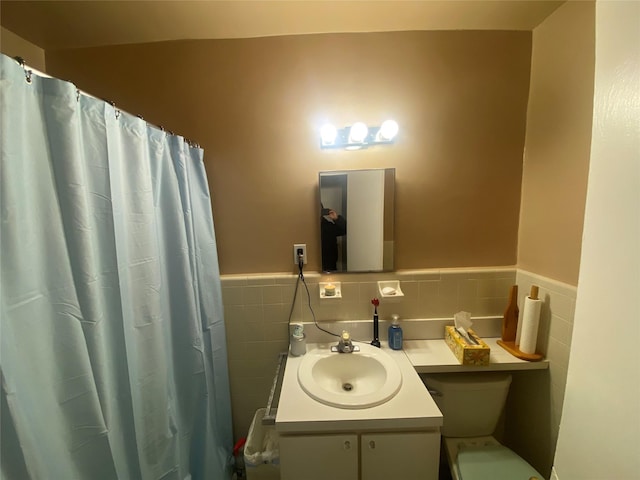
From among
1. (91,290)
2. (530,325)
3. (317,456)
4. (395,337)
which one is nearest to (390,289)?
(395,337)

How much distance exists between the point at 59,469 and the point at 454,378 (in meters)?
1.44

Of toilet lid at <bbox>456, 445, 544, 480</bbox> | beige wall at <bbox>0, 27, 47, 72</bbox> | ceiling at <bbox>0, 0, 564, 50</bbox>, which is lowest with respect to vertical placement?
toilet lid at <bbox>456, 445, 544, 480</bbox>

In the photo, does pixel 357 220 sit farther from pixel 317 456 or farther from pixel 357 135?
pixel 317 456

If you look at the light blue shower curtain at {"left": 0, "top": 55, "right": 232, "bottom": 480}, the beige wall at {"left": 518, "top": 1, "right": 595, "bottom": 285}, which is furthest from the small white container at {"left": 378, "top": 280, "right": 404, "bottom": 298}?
the light blue shower curtain at {"left": 0, "top": 55, "right": 232, "bottom": 480}

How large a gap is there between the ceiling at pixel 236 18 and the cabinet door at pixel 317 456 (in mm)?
1734

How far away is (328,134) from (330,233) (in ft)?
1.63

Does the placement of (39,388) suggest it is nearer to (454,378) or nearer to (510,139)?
(454,378)

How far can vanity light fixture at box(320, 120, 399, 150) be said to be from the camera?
1229 mm

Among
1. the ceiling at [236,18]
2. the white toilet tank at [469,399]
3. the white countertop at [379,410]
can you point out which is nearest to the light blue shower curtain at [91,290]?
the white countertop at [379,410]

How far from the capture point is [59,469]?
25.0 inches

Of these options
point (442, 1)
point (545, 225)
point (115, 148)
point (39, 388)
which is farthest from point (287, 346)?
point (442, 1)

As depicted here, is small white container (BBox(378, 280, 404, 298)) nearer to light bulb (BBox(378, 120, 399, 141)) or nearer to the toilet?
the toilet

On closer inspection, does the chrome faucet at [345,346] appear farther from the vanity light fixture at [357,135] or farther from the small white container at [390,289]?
the vanity light fixture at [357,135]

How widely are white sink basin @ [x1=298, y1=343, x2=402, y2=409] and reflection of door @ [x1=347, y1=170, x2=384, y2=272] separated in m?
0.43
